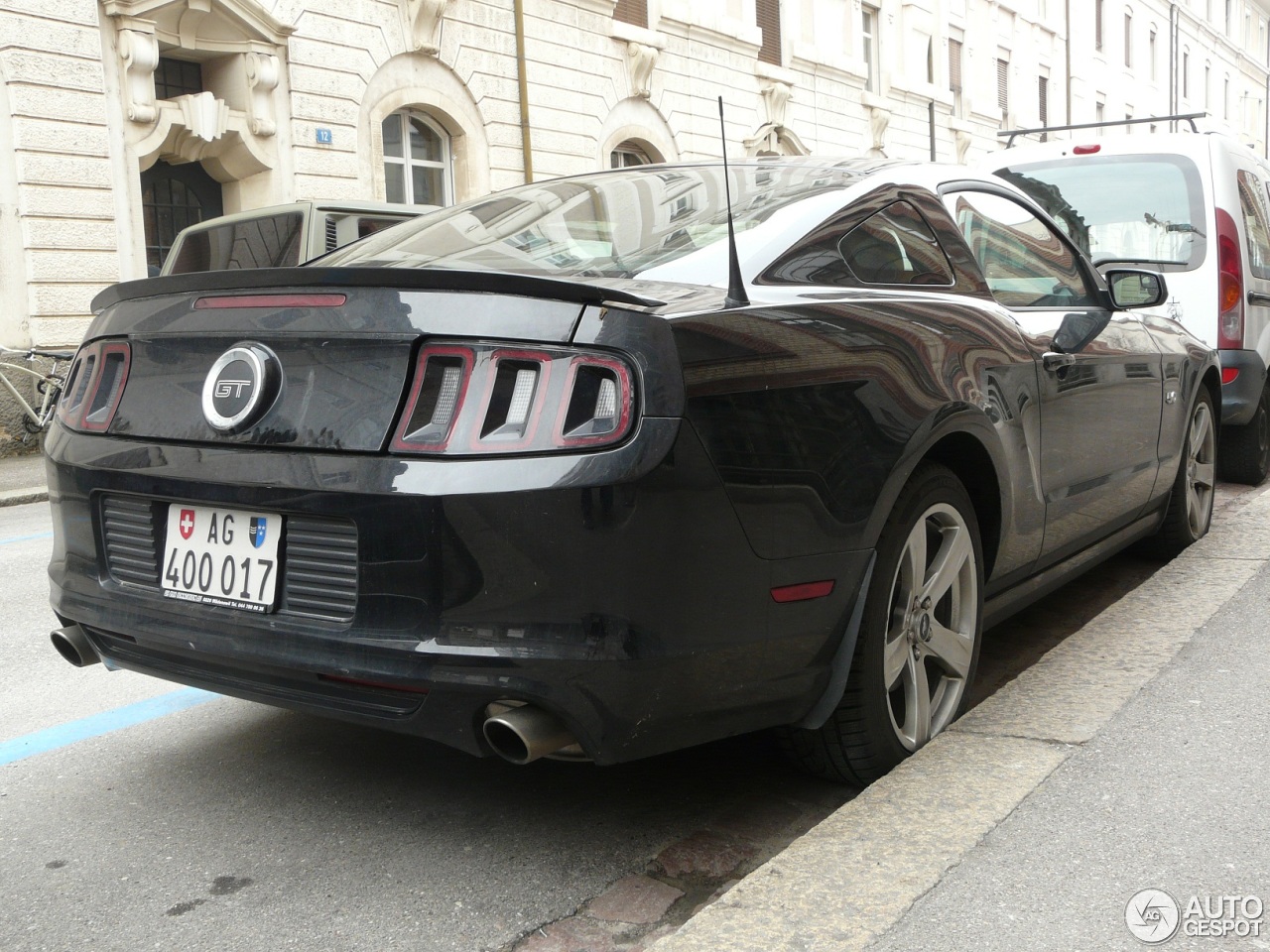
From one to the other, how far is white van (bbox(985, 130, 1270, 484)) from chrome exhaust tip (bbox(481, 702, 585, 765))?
5.42 meters

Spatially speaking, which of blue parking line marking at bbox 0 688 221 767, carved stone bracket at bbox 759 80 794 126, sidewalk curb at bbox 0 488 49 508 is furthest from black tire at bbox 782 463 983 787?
carved stone bracket at bbox 759 80 794 126

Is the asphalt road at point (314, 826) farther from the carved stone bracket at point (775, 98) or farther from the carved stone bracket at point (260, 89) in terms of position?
the carved stone bracket at point (775, 98)

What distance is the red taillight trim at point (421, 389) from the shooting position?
91.5 inches

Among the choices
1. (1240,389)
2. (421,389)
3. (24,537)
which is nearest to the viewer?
(421,389)

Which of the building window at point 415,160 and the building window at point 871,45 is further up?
the building window at point 871,45

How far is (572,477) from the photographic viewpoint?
224 cm

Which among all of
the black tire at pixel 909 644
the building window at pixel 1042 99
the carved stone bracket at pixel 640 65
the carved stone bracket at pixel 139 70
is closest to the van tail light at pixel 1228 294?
the black tire at pixel 909 644

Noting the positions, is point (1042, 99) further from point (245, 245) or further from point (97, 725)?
point (97, 725)

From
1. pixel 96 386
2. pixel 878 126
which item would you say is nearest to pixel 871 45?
pixel 878 126

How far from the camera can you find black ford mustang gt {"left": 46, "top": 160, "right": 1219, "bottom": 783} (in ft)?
7.49

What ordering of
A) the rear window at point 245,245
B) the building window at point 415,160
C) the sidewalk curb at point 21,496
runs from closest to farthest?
the rear window at point 245,245 → the sidewalk curb at point 21,496 → the building window at point 415,160

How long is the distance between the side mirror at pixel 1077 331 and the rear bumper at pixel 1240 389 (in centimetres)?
336

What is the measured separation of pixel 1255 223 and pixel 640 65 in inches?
603

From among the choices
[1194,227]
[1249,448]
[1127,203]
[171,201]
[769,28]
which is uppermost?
[769,28]
